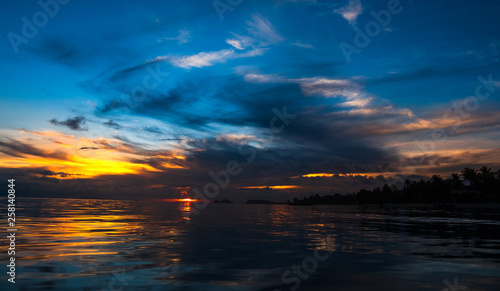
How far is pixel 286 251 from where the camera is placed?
21.1 meters

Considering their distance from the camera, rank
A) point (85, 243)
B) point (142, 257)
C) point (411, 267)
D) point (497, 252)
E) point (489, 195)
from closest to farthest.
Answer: point (411, 267) → point (142, 257) → point (497, 252) → point (85, 243) → point (489, 195)

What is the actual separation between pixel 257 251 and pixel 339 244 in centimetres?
676

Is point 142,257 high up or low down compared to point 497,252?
up

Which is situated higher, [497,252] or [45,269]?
[45,269]

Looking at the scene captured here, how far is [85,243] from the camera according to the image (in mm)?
23344

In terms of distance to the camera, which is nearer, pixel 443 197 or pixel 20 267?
pixel 20 267

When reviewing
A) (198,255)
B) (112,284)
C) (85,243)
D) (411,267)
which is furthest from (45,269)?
(411,267)

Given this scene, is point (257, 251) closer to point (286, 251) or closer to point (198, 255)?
point (286, 251)

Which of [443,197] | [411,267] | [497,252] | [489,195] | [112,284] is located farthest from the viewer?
[443,197]

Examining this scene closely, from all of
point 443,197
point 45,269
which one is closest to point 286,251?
point 45,269

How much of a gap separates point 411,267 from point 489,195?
199 m

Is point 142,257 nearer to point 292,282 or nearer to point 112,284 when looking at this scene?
point 112,284

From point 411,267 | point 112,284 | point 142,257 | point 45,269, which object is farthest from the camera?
point 142,257

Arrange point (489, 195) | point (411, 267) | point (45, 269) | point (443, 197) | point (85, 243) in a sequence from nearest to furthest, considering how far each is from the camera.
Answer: point (45, 269)
point (411, 267)
point (85, 243)
point (489, 195)
point (443, 197)
